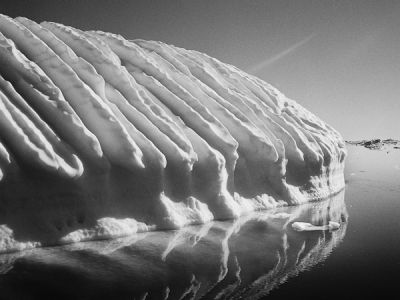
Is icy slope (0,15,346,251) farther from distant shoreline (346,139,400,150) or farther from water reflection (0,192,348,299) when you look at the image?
distant shoreline (346,139,400,150)

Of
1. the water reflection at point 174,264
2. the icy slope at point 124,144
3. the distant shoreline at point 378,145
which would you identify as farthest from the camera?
the distant shoreline at point 378,145

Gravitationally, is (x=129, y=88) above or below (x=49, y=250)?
above

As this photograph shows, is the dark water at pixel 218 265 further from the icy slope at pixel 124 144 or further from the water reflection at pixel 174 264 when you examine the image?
the icy slope at pixel 124 144

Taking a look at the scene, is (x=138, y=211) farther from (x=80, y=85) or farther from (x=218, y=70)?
(x=218, y=70)

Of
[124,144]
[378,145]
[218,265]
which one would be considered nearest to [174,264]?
[218,265]

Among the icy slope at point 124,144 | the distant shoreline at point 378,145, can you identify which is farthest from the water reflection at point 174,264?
the distant shoreline at point 378,145

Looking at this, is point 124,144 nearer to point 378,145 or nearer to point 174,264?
point 174,264

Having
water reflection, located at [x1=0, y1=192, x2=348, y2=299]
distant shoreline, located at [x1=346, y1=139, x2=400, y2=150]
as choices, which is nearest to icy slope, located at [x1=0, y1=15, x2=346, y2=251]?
water reflection, located at [x1=0, y1=192, x2=348, y2=299]

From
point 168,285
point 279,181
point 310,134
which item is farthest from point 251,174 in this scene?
point 168,285

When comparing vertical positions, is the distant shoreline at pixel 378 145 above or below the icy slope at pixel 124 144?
below
